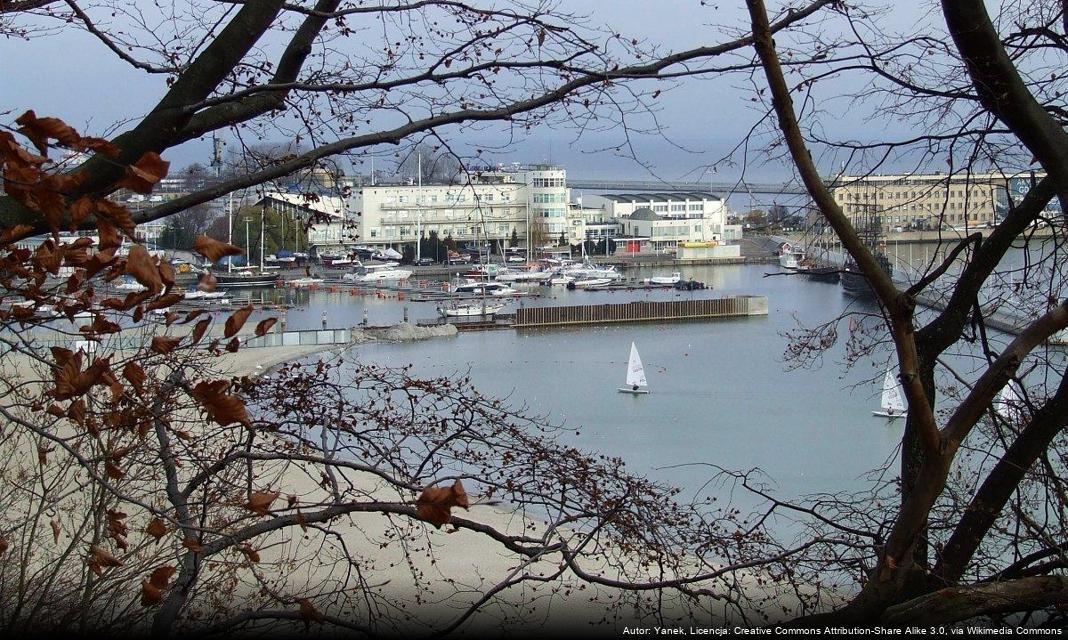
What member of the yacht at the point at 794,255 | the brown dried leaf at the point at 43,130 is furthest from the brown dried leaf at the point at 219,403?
the yacht at the point at 794,255

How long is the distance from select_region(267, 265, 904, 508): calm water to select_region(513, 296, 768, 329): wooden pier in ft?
2.31

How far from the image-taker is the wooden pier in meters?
27.8

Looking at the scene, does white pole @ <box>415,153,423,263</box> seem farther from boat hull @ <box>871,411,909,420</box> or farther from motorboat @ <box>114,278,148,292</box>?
boat hull @ <box>871,411,909,420</box>

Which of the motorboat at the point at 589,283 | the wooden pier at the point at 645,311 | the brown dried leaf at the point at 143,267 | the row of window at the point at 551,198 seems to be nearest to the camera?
the brown dried leaf at the point at 143,267

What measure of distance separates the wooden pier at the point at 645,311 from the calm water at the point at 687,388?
705 mm

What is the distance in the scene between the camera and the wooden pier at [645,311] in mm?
27797

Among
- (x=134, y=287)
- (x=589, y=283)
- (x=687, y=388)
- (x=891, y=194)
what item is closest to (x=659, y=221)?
(x=589, y=283)

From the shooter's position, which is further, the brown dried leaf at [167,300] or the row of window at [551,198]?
the row of window at [551,198]

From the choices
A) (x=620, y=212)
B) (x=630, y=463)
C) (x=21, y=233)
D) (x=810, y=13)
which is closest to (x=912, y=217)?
(x=810, y=13)

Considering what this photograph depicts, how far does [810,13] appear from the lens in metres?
2.64

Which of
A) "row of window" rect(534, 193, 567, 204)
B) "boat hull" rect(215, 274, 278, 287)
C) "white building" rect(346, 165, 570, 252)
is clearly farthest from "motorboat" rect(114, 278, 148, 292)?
"row of window" rect(534, 193, 567, 204)

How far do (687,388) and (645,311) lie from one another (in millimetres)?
11194

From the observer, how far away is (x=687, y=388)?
1789 cm

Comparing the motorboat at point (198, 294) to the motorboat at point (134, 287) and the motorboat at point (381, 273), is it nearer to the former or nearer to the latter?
the motorboat at point (134, 287)
